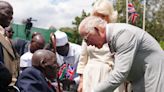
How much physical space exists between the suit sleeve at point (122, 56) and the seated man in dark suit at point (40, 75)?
2.35 ft

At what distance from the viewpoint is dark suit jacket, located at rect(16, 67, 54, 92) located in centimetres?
412

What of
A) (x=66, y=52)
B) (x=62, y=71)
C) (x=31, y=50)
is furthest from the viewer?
(x=31, y=50)

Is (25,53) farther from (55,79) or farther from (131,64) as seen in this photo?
(131,64)

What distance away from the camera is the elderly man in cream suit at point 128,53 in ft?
11.8

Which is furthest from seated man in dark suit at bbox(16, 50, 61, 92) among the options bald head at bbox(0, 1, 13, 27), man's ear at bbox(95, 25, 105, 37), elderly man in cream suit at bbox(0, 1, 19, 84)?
man's ear at bbox(95, 25, 105, 37)

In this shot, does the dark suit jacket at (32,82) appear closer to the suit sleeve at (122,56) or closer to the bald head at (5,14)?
the bald head at (5,14)

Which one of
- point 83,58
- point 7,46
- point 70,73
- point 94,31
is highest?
point 94,31

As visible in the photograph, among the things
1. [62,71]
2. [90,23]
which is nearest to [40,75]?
[90,23]

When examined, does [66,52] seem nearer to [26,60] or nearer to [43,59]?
[26,60]

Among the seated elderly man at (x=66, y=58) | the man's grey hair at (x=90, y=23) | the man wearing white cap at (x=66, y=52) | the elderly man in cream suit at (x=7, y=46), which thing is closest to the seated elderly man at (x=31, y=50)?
the seated elderly man at (x=66, y=58)

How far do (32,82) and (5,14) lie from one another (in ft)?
2.16

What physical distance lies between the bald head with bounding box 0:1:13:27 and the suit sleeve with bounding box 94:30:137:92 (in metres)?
1.13

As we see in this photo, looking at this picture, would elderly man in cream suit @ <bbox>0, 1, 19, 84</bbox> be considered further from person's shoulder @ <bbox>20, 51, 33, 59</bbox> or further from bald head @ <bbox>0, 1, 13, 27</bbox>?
person's shoulder @ <bbox>20, 51, 33, 59</bbox>

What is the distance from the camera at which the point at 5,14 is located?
14.1 ft
